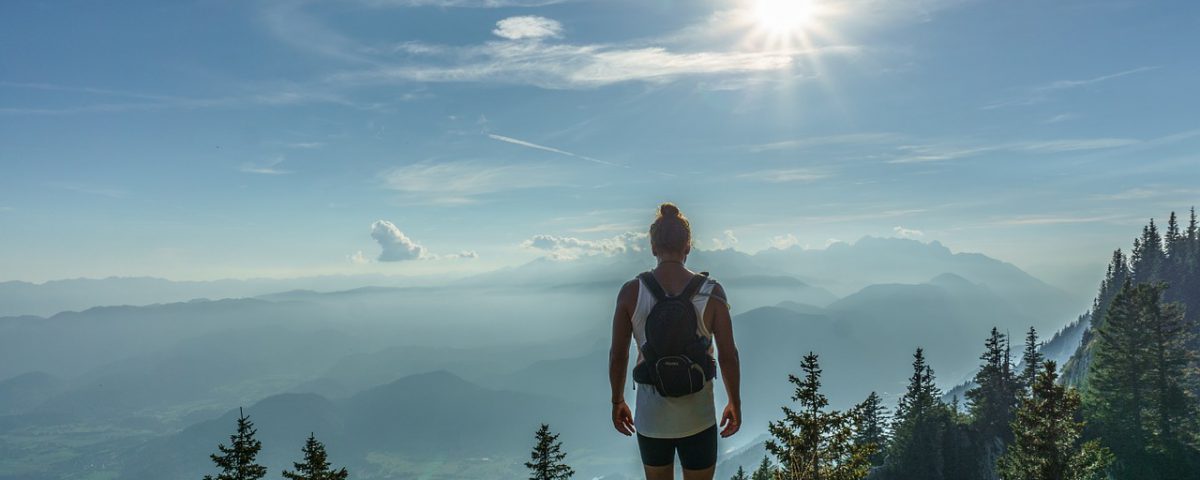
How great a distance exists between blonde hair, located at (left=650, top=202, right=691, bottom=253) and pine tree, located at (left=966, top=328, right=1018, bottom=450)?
53852 mm

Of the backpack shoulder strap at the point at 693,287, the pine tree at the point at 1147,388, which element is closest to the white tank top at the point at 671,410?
the backpack shoulder strap at the point at 693,287

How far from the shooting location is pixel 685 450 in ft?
17.2

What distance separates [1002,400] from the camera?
162 feet

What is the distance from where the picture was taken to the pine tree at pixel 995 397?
47.9 metres

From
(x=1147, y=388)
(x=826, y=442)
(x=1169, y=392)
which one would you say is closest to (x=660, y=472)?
(x=826, y=442)

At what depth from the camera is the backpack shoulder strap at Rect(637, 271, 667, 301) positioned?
4.83 m

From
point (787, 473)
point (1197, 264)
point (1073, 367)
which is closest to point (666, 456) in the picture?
point (787, 473)

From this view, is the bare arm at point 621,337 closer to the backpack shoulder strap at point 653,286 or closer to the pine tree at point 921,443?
the backpack shoulder strap at point 653,286

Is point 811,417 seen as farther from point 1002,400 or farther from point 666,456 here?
point 1002,400

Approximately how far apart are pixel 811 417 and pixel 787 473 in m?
7.99

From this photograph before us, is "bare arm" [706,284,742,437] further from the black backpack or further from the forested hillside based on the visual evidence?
the forested hillside

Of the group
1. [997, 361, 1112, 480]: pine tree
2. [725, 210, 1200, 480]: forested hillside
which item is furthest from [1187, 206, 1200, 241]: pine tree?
[997, 361, 1112, 480]: pine tree

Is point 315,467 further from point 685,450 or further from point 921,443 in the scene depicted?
point 921,443

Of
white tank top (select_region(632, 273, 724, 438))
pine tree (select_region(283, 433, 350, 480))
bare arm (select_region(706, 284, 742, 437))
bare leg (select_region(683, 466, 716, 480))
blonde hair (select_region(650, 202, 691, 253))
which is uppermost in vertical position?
blonde hair (select_region(650, 202, 691, 253))
